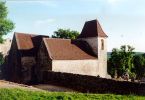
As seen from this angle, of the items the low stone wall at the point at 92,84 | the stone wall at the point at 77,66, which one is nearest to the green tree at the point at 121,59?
the stone wall at the point at 77,66

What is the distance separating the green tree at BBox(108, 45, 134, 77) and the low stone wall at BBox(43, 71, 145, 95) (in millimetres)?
29314

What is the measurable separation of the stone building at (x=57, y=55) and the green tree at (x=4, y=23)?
173 centimetres

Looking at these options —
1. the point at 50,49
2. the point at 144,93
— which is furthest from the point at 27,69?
the point at 144,93

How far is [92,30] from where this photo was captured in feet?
177

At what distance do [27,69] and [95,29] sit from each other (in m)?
13.6

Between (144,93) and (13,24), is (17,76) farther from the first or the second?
(144,93)

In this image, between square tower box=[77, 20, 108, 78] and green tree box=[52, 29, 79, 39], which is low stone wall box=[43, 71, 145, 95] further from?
green tree box=[52, 29, 79, 39]

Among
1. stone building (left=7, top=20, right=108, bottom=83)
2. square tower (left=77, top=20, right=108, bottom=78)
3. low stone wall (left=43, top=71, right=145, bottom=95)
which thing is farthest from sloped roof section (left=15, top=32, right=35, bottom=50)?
square tower (left=77, top=20, right=108, bottom=78)

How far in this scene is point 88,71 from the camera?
49250mm

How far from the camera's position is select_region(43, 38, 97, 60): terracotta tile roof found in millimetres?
45938

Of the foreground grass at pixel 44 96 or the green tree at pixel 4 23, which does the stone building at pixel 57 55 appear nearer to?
the green tree at pixel 4 23

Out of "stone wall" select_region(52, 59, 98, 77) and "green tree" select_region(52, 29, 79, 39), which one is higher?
"green tree" select_region(52, 29, 79, 39)

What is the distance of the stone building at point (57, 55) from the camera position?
46125mm

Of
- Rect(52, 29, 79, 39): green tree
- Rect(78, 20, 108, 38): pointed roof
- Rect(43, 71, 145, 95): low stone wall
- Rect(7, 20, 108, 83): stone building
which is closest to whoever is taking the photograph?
Rect(43, 71, 145, 95): low stone wall
